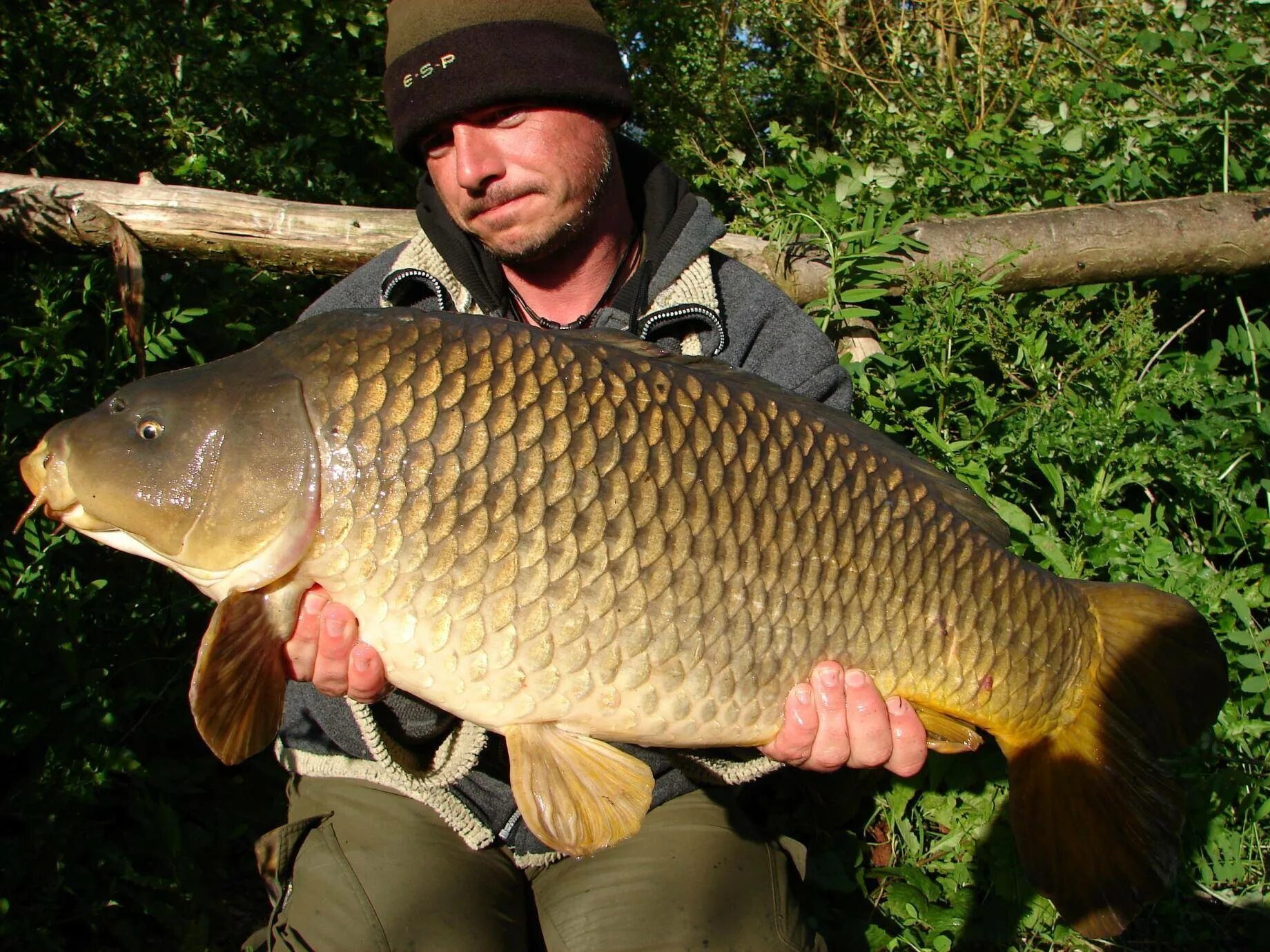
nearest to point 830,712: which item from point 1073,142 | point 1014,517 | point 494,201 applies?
point 494,201

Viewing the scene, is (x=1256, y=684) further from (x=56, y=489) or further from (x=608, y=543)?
(x=56, y=489)

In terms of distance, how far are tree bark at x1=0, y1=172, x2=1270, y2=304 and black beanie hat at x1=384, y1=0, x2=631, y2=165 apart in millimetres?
1005

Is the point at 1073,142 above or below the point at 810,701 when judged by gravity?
above

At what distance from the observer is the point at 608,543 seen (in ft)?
4.10

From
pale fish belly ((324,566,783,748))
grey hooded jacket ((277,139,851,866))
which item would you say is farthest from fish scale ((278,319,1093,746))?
grey hooded jacket ((277,139,851,866))

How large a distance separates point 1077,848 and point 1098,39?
4.07 meters

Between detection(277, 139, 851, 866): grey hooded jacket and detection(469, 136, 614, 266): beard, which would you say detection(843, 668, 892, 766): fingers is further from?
detection(469, 136, 614, 266): beard

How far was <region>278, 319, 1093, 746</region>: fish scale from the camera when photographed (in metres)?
1.22

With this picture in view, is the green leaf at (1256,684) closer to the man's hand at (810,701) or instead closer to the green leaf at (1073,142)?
the man's hand at (810,701)

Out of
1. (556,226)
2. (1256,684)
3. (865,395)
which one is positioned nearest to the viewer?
(556,226)

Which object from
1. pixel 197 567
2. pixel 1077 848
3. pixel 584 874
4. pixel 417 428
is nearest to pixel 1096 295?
pixel 1077 848

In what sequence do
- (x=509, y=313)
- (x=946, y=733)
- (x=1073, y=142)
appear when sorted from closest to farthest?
(x=946, y=733), (x=509, y=313), (x=1073, y=142)

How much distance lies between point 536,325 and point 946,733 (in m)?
0.94

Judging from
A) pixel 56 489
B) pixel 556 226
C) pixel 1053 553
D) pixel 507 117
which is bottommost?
pixel 1053 553
